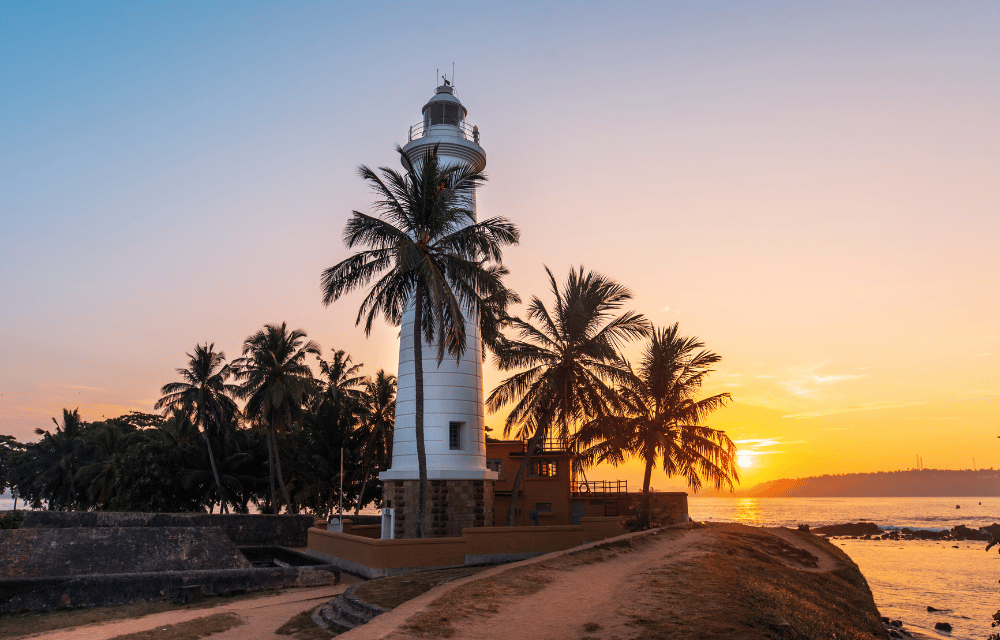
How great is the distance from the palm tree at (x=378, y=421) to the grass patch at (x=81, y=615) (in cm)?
2402

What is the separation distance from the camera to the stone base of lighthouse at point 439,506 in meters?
21.6

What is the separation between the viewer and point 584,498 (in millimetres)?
32438

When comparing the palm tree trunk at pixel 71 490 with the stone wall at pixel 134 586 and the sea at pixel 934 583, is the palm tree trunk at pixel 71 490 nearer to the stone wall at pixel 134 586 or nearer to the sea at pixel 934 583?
the stone wall at pixel 134 586

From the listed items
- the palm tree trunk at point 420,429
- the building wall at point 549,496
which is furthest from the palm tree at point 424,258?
the building wall at point 549,496

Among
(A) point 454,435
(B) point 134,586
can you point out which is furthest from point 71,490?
(A) point 454,435

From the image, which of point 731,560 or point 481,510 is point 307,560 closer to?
point 481,510

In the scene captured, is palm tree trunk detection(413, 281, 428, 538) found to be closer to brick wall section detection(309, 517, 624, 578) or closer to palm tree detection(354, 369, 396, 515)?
brick wall section detection(309, 517, 624, 578)

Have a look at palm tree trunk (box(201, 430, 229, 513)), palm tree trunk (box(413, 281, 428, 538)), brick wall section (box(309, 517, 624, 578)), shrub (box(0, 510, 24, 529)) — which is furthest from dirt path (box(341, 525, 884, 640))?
palm tree trunk (box(201, 430, 229, 513))

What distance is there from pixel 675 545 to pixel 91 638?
1528 centimetres

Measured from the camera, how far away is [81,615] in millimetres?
15266

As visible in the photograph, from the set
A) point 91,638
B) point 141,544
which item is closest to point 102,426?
point 141,544

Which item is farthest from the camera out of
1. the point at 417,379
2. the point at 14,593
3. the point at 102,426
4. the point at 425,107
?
the point at 102,426

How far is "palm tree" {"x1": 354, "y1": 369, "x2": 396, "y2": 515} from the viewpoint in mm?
41281

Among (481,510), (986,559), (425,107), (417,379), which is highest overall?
(425,107)
